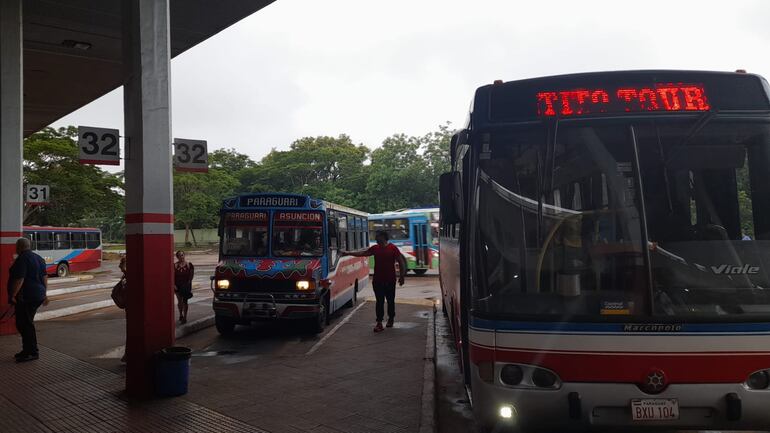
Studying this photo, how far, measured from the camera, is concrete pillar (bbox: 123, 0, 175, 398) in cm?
641

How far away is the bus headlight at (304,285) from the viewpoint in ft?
32.1

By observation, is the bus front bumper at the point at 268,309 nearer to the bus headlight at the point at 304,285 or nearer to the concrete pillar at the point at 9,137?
the bus headlight at the point at 304,285

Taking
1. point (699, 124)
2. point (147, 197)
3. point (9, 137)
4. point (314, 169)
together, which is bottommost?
point (147, 197)

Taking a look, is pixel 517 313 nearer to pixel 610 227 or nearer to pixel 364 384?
pixel 610 227

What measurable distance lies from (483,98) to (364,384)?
4133mm

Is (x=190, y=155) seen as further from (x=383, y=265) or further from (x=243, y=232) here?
(x=383, y=265)

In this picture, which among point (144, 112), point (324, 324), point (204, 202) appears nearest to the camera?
point (144, 112)

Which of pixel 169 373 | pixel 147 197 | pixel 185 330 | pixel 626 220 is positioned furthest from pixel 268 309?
pixel 626 220

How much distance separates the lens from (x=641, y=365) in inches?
148

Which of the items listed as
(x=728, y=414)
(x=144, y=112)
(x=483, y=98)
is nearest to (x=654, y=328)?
(x=728, y=414)

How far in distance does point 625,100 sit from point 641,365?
2.01 meters

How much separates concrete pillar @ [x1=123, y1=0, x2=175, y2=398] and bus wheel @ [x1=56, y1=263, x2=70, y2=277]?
2629 centimetres

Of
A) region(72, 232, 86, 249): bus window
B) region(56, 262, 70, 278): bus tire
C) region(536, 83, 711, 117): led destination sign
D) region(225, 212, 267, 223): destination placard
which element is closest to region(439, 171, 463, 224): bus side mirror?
region(536, 83, 711, 117): led destination sign

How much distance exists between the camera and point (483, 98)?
4336 mm
